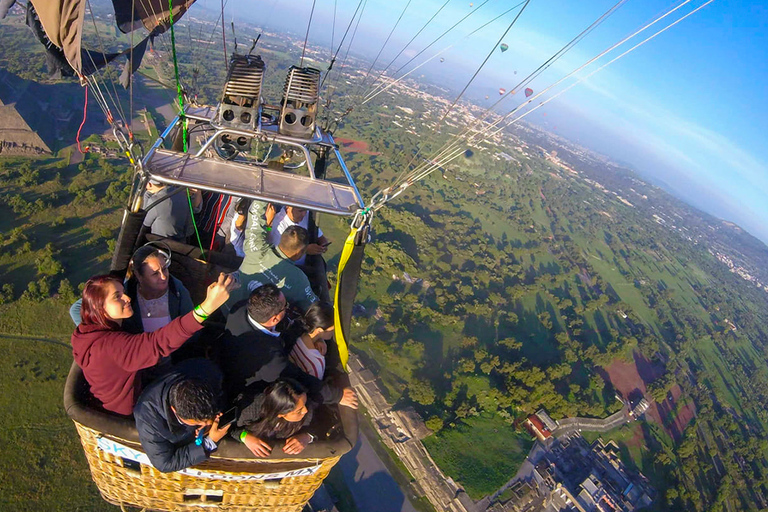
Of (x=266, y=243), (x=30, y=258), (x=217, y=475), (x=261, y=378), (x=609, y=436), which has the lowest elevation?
(x=30, y=258)

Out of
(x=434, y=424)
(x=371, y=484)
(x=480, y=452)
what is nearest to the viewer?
(x=371, y=484)

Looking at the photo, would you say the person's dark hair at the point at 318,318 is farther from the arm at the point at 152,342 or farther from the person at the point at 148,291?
the person at the point at 148,291

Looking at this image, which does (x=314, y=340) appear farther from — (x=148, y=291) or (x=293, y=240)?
(x=148, y=291)

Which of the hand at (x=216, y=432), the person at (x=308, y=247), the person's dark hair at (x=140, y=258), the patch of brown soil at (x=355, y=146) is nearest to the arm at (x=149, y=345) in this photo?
the hand at (x=216, y=432)

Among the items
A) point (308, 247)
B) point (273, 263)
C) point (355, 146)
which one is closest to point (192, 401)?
point (273, 263)

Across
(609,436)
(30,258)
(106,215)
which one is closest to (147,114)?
(106,215)

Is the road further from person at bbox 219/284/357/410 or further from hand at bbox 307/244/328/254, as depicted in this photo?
person at bbox 219/284/357/410

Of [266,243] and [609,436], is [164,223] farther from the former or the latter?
[609,436]
